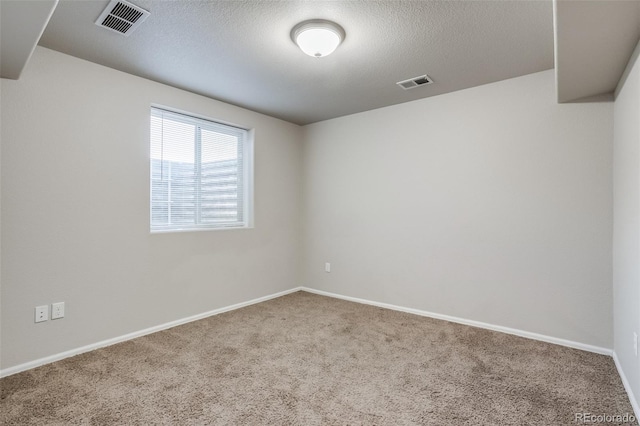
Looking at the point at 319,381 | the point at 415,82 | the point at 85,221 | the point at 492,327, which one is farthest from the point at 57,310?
the point at 492,327

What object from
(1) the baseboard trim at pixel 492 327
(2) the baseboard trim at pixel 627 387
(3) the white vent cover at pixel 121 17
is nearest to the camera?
(2) the baseboard trim at pixel 627 387

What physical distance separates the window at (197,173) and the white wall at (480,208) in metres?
1.16

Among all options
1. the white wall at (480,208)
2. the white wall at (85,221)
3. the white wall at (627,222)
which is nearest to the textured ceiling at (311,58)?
the white wall at (85,221)

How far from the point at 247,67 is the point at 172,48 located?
61 centimetres

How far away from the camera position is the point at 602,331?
8.84 feet

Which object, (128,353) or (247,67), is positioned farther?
(247,67)

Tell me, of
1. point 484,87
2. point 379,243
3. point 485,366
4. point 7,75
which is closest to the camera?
point 7,75

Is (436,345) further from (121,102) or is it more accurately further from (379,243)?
(121,102)

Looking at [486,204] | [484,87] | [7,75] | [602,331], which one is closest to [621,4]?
[484,87]

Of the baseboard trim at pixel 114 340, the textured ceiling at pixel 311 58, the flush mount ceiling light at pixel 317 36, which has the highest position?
the textured ceiling at pixel 311 58

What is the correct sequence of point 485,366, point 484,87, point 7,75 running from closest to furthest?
1. point 7,75
2. point 485,366
3. point 484,87

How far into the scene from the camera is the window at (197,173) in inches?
132

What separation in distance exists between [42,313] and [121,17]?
2.24 m

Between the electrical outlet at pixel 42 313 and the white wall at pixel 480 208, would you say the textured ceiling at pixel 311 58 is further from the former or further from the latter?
the electrical outlet at pixel 42 313
